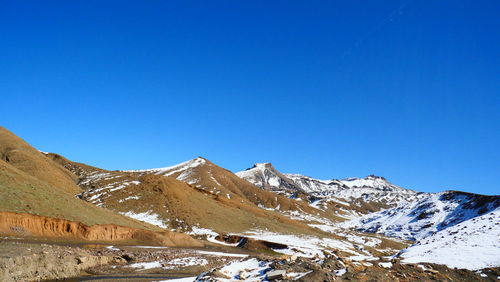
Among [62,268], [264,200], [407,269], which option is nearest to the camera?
[407,269]

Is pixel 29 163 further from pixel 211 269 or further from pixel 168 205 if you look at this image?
pixel 211 269

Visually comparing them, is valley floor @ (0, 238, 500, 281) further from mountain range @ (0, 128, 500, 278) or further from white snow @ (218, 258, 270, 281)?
mountain range @ (0, 128, 500, 278)

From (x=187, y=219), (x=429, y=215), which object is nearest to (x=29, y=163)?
(x=187, y=219)

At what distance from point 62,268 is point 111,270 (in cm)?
393

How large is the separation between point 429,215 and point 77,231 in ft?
440

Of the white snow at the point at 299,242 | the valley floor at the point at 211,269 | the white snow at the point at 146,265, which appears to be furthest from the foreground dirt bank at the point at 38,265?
the white snow at the point at 299,242

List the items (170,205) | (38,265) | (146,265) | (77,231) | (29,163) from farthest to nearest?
(29,163) < (170,205) < (77,231) < (146,265) < (38,265)

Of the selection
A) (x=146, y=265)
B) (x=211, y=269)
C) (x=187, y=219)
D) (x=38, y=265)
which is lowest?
(x=146, y=265)

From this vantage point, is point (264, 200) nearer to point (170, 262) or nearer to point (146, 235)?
point (146, 235)

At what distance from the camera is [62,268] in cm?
2323

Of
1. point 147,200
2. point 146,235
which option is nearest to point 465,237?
point 146,235

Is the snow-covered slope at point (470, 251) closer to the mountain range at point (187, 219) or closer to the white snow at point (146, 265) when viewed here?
the mountain range at point (187, 219)

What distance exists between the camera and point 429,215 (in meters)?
138

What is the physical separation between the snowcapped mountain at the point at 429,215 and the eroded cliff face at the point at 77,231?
96.0 m
